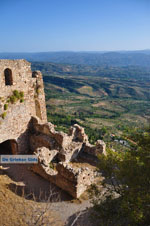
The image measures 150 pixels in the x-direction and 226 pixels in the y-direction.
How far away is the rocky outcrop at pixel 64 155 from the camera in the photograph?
1384 centimetres

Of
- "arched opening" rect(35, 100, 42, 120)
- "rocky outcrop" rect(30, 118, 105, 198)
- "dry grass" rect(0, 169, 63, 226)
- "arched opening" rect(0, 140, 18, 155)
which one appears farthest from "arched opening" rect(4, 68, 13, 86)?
"dry grass" rect(0, 169, 63, 226)

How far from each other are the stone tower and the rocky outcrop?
1.08 meters

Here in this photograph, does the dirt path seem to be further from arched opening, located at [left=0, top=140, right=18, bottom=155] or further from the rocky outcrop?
arched opening, located at [left=0, top=140, right=18, bottom=155]

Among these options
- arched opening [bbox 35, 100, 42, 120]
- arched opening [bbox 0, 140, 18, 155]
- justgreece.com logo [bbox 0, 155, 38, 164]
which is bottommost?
justgreece.com logo [bbox 0, 155, 38, 164]

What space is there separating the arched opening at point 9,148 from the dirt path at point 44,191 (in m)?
1.93

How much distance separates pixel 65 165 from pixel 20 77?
8453 mm

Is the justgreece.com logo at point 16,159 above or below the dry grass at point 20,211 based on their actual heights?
above

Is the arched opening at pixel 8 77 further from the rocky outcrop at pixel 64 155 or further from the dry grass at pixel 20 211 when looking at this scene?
the dry grass at pixel 20 211

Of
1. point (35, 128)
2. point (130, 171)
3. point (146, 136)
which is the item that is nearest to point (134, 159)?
point (130, 171)

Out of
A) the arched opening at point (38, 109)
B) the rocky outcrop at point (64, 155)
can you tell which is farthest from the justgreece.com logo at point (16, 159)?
the arched opening at point (38, 109)

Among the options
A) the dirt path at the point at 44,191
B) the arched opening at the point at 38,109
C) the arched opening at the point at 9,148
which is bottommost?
the dirt path at the point at 44,191

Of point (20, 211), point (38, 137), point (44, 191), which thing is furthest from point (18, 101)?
point (20, 211)

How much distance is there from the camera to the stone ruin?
14.3 m

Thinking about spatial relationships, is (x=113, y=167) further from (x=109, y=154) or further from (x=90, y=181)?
(x=90, y=181)
